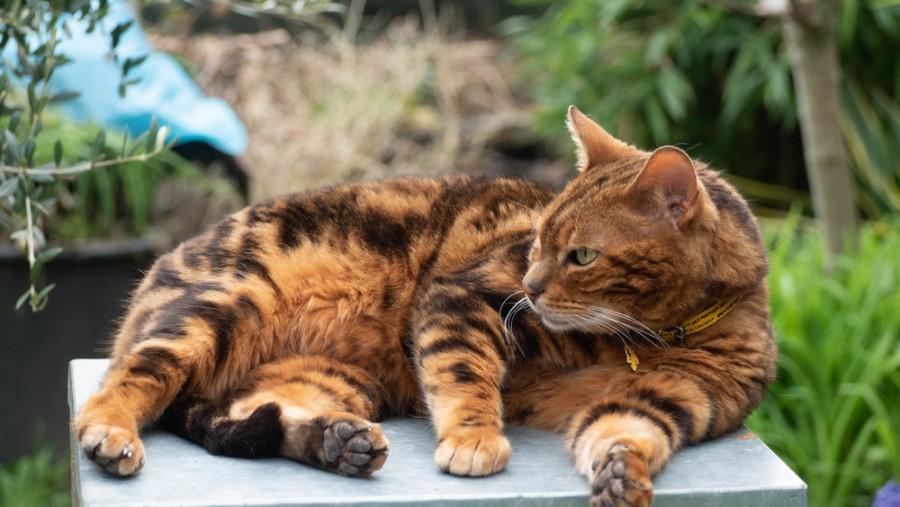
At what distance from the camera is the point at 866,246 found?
14.6 ft

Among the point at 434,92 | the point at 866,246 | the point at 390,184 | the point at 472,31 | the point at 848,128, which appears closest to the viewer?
the point at 390,184

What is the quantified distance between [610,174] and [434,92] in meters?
5.36

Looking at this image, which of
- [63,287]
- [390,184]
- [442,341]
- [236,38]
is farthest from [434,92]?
[442,341]

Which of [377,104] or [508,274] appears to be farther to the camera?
[377,104]

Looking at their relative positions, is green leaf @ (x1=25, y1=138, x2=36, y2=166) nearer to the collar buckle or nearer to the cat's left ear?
the cat's left ear

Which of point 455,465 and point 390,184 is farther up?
point 390,184

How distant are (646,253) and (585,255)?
0.42 feet

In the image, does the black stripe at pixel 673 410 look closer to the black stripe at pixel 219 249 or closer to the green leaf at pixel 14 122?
the black stripe at pixel 219 249

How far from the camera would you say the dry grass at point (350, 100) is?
6418 mm

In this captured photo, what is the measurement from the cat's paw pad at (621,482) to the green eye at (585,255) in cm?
47

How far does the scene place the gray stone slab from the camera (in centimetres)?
181

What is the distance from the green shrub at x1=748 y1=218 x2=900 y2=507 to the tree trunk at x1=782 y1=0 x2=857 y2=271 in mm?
345

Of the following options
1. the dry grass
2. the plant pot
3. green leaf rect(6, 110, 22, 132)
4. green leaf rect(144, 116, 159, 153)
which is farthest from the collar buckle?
the dry grass

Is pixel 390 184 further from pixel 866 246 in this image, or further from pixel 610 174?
pixel 866 246
